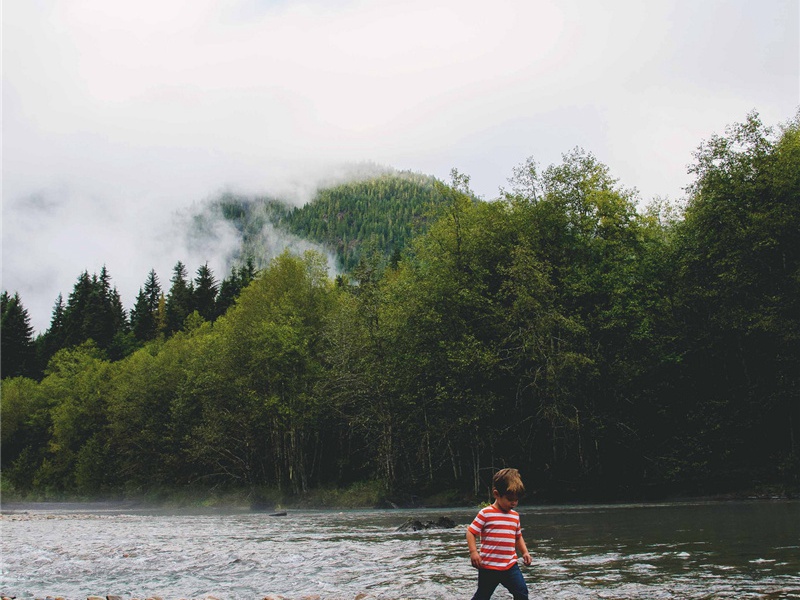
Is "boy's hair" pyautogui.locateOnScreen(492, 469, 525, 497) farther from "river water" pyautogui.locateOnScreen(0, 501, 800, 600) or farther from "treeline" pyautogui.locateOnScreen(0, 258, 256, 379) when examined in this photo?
"treeline" pyautogui.locateOnScreen(0, 258, 256, 379)

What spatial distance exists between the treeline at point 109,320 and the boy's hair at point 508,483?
3997 inches

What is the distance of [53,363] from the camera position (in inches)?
3885

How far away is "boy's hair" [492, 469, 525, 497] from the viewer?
7160 mm

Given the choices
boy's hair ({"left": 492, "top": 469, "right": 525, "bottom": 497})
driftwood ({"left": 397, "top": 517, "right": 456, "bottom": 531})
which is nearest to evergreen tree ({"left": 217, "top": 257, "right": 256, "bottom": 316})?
driftwood ({"left": 397, "top": 517, "right": 456, "bottom": 531})

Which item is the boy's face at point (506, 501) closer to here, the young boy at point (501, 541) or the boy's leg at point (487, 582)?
the young boy at point (501, 541)

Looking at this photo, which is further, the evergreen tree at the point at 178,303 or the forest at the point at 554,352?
the evergreen tree at the point at 178,303

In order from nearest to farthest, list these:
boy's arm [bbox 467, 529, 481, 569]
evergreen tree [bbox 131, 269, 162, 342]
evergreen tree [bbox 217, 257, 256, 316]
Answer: boy's arm [bbox 467, 529, 481, 569] < evergreen tree [bbox 217, 257, 256, 316] < evergreen tree [bbox 131, 269, 162, 342]

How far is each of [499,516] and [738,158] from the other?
3467 centimetres

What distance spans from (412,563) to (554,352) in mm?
24018

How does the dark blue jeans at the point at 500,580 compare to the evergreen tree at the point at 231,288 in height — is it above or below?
below

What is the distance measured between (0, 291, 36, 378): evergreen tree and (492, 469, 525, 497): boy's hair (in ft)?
→ 403

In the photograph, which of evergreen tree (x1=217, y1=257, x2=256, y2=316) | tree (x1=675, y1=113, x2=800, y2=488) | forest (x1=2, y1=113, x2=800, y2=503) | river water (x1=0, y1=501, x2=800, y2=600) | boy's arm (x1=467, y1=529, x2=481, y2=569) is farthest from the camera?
evergreen tree (x1=217, y1=257, x2=256, y2=316)

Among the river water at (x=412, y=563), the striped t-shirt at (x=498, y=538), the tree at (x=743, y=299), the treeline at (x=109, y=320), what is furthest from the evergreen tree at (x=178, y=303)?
the striped t-shirt at (x=498, y=538)

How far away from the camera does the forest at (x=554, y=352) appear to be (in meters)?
34.9
